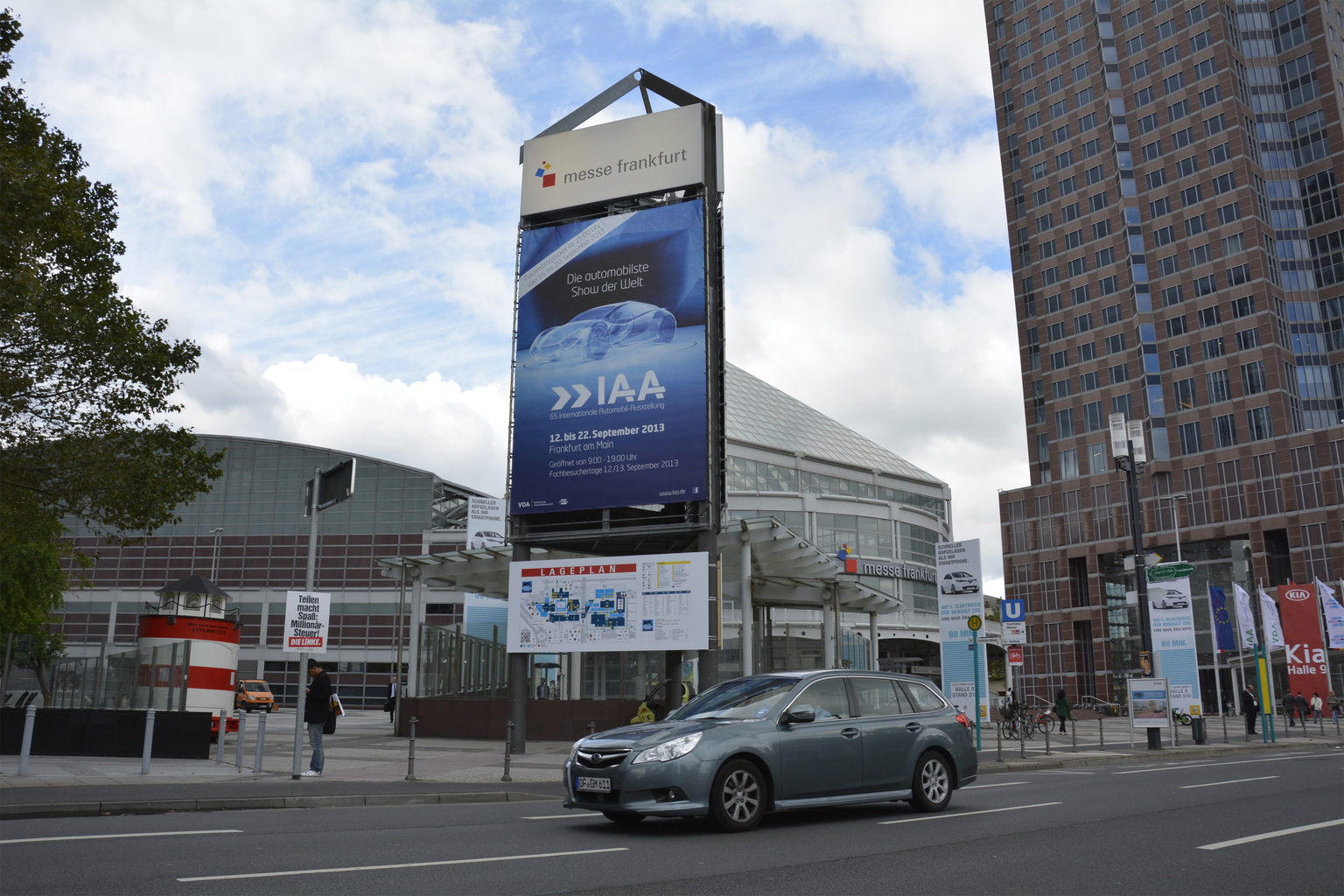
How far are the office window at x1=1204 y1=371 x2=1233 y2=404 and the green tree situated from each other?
72958mm

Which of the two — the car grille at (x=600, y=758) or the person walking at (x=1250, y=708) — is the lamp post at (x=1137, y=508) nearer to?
the person walking at (x=1250, y=708)

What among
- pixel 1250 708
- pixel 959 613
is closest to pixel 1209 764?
pixel 959 613

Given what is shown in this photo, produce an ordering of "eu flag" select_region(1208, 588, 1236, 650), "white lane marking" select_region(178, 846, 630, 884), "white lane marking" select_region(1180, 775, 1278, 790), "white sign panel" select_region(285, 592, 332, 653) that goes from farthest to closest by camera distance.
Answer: "eu flag" select_region(1208, 588, 1236, 650) → "white sign panel" select_region(285, 592, 332, 653) → "white lane marking" select_region(1180, 775, 1278, 790) → "white lane marking" select_region(178, 846, 630, 884)

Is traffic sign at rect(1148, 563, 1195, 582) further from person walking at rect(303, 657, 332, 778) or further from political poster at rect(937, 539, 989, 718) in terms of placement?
person walking at rect(303, 657, 332, 778)

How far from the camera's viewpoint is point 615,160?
28078 millimetres

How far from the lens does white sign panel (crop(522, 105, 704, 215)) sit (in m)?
27.5

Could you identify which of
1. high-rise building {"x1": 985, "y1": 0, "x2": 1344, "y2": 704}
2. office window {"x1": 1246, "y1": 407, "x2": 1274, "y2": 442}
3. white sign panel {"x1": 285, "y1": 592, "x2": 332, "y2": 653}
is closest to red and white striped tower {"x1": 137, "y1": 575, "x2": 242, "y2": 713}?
white sign panel {"x1": 285, "y1": 592, "x2": 332, "y2": 653}

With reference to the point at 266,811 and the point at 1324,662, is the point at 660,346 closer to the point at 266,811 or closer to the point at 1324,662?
the point at 266,811

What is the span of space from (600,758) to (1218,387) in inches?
3071

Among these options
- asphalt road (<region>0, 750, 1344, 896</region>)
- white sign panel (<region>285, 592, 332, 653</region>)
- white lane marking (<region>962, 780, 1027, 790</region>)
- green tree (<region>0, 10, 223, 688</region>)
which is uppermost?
green tree (<region>0, 10, 223, 688</region>)

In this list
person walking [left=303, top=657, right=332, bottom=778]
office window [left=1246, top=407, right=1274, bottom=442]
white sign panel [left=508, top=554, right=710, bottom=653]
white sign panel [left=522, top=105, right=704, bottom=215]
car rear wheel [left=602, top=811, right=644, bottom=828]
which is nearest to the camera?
car rear wheel [left=602, top=811, right=644, bottom=828]

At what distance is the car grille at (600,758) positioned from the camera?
392 inches

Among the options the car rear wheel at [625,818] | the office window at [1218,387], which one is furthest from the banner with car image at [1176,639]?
the office window at [1218,387]

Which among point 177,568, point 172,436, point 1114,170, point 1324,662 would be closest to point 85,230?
point 172,436
